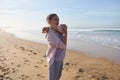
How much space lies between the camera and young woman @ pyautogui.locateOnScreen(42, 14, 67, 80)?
144 inches

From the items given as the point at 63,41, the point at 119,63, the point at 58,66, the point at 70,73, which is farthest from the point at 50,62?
the point at 119,63

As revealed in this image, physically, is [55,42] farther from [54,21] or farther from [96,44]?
[96,44]

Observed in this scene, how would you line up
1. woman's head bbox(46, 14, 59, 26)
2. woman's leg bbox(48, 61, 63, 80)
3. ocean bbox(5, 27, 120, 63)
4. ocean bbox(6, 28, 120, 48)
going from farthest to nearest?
ocean bbox(6, 28, 120, 48) → ocean bbox(5, 27, 120, 63) → woman's leg bbox(48, 61, 63, 80) → woman's head bbox(46, 14, 59, 26)

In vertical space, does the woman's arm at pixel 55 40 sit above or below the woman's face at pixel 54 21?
below

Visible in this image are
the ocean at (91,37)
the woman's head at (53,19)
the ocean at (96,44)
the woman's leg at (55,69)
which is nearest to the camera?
the woman's head at (53,19)

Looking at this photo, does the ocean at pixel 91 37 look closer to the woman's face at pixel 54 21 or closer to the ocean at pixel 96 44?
the ocean at pixel 96 44

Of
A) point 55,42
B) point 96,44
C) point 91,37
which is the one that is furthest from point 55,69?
point 91,37

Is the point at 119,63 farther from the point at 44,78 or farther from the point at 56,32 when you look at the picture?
the point at 56,32

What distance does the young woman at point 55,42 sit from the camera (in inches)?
144

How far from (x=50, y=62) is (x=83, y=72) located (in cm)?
310

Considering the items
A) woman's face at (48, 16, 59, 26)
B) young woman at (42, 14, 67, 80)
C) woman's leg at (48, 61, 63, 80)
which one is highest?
woman's face at (48, 16, 59, 26)

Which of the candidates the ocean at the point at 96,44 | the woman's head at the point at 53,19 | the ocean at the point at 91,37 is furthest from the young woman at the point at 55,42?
the ocean at the point at 91,37

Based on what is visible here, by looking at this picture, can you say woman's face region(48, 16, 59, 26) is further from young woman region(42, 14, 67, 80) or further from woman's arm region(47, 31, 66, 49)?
woman's arm region(47, 31, 66, 49)

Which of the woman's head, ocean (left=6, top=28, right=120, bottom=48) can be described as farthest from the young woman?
ocean (left=6, top=28, right=120, bottom=48)
